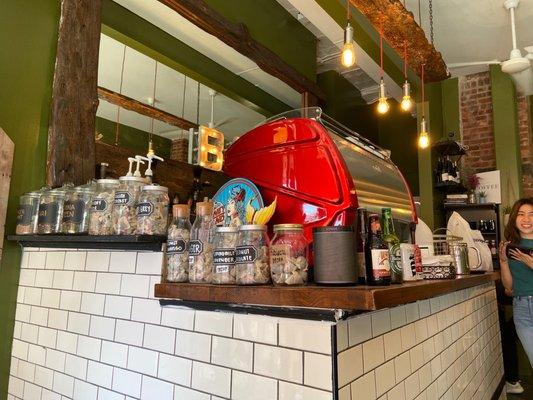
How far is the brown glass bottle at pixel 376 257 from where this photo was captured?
45.2 inches

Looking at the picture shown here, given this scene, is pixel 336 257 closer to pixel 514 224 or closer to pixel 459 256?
pixel 459 256

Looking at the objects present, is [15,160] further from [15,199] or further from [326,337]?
[326,337]

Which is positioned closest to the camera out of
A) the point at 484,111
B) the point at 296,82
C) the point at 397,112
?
the point at 296,82

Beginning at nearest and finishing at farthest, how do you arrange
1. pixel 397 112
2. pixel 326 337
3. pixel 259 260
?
pixel 326 337, pixel 259 260, pixel 397 112

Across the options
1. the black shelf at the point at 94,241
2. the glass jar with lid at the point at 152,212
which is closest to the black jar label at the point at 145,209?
the glass jar with lid at the point at 152,212

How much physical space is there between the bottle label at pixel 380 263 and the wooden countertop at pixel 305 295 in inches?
2.1

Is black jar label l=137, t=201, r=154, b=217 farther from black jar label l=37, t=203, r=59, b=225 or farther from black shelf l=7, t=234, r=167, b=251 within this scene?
black jar label l=37, t=203, r=59, b=225

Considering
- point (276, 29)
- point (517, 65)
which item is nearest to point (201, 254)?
point (276, 29)

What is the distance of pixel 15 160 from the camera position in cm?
191

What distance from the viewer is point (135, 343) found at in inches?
55.9

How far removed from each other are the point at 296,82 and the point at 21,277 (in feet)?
9.82

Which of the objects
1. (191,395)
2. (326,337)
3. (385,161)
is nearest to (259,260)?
(326,337)

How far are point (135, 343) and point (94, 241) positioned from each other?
1.31 feet

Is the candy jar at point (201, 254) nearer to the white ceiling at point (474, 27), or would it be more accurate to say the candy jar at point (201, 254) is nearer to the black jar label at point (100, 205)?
the black jar label at point (100, 205)
